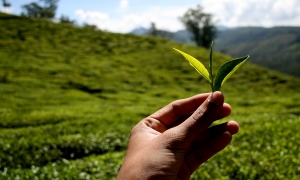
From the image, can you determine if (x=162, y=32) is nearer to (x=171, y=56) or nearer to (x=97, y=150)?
(x=171, y=56)

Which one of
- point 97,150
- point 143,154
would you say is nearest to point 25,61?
point 97,150

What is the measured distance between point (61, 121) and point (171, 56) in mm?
35993

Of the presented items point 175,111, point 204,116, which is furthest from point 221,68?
point 175,111

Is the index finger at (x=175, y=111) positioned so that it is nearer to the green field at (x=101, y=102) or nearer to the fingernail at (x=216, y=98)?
the fingernail at (x=216, y=98)

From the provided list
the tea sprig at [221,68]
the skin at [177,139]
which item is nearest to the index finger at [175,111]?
the skin at [177,139]

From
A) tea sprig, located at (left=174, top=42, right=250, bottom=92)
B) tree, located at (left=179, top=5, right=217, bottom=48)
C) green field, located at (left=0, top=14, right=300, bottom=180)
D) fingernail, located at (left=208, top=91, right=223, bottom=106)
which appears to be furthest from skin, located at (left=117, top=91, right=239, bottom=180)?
tree, located at (left=179, top=5, right=217, bottom=48)

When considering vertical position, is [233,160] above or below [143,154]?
below

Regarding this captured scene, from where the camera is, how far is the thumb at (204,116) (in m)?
2.54

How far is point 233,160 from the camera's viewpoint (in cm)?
935

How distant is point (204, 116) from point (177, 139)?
0.37m

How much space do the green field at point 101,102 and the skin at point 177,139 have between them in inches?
213

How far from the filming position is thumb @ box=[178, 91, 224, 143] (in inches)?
99.9

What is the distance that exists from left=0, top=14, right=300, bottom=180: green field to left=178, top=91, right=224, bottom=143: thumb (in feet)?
20.7

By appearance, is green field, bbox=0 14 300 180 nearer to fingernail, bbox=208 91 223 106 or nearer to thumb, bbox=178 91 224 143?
thumb, bbox=178 91 224 143
